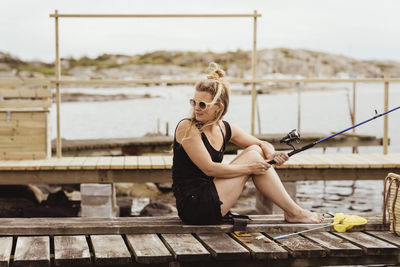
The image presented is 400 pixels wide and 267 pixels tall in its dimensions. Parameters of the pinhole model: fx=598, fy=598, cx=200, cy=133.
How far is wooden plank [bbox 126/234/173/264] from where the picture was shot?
347 cm

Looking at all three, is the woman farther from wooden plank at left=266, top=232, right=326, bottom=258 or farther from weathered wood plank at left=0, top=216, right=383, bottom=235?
wooden plank at left=266, top=232, right=326, bottom=258

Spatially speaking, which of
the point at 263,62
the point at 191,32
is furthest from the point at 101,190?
the point at 263,62

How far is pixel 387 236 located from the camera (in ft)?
13.3

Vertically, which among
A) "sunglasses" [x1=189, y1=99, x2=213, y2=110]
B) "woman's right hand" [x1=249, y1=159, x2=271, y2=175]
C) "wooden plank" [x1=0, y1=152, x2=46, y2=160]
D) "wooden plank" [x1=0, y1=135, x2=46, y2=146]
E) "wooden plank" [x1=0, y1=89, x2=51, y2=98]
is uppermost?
"wooden plank" [x1=0, y1=89, x2=51, y2=98]

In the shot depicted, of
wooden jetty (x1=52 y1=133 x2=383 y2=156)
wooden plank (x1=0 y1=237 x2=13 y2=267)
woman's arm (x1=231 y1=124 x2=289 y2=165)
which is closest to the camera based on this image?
wooden plank (x1=0 y1=237 x2=13 y2=267)

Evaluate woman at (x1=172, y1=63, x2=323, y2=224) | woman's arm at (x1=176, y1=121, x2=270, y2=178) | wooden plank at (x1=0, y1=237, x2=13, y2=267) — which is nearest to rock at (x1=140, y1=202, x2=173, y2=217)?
woman at (x1=172, y1=63, x2=323, y2=224)

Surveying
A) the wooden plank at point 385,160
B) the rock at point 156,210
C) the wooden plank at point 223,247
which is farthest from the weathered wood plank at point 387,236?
the rock at point 156,210

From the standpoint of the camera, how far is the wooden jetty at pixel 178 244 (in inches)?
137

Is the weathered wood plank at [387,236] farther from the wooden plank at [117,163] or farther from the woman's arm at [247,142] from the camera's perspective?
the wooden plank at [117,163]

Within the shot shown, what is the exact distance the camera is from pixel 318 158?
Result: 7.21 meters

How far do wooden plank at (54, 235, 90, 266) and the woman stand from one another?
739 millimetres

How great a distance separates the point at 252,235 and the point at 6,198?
5.60 metres

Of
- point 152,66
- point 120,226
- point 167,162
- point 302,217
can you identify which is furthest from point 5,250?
point 152,66

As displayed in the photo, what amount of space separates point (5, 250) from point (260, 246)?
1.54 m
